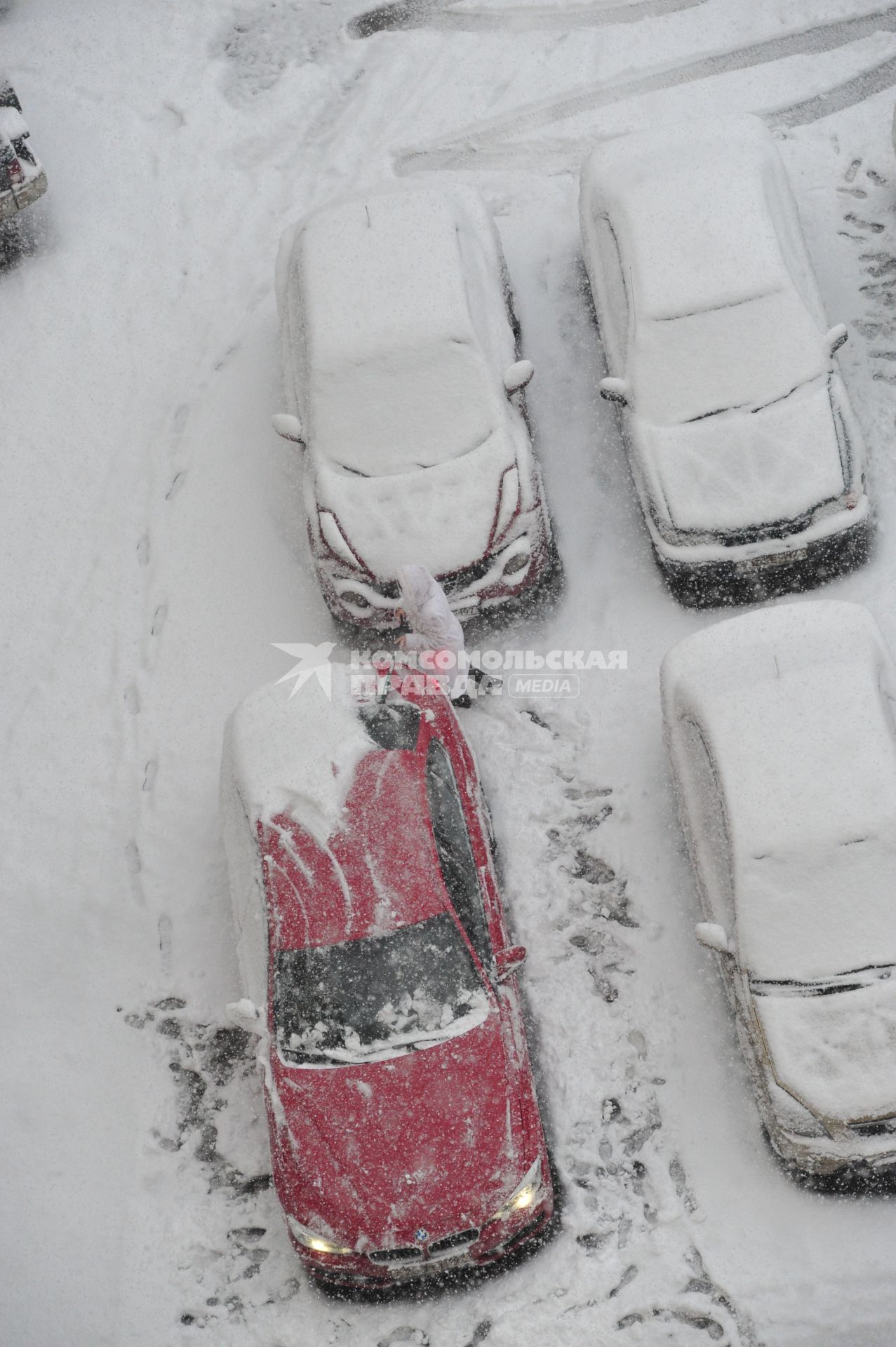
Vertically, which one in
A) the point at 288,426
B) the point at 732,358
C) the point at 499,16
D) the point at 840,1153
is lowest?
the point at 840,1153

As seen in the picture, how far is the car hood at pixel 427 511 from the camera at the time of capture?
26.7ft

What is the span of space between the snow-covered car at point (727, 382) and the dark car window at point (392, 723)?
6.45 ft

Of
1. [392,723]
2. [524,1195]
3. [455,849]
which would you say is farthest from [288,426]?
[524,1195]

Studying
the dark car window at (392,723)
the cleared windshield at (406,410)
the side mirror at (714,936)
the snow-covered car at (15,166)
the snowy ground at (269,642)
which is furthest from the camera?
the snow-covered car at (15,166)

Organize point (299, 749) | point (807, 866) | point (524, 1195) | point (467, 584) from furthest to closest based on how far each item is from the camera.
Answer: point (467, 584) → point (299, 749) → point (807, 866) → point (524, 1195)

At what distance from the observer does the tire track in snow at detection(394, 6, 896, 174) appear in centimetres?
1069

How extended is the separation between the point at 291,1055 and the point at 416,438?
3.85 m

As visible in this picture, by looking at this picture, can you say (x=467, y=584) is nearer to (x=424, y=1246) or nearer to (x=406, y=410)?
(x=406, y=410)

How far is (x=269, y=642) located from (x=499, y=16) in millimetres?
6242

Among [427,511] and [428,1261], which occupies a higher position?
[427,511]

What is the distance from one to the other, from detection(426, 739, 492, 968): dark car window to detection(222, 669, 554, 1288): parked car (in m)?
0.01

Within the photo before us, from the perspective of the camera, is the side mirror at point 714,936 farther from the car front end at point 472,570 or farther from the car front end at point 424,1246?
the car front end at point 472,570

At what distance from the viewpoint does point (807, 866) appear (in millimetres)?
6648

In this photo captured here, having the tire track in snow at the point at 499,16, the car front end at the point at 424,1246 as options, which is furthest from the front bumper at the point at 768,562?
the tire track in snow at the point at 499,16
